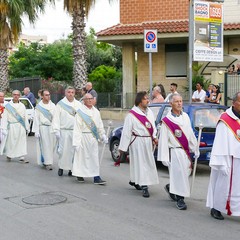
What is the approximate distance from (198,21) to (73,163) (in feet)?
20.7

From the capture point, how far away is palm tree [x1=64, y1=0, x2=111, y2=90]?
74.2ft

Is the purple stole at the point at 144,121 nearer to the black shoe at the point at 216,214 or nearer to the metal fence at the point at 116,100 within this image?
the black shoe at the point at 216,214

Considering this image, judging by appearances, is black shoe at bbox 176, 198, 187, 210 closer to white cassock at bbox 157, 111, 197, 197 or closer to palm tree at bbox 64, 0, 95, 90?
white cassock at bbox 157, 111, 197, 197

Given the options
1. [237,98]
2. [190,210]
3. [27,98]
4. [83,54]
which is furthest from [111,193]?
[83,54]

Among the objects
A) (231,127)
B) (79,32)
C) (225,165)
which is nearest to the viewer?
(225,165)

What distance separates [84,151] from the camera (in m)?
9.76

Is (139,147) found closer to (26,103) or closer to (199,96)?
(199,96)

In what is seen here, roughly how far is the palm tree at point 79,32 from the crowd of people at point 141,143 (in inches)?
422

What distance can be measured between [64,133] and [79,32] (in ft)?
44.2

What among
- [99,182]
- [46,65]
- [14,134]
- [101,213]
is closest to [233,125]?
[101,213]

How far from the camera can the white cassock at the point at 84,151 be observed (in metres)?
9.69

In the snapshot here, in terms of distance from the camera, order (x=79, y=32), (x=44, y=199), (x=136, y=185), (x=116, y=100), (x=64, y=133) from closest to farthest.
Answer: (x=44, y=199) < (x=136, y=185) < (x=64, y=133) < (x=79, y=32) < (x=116, y=100)

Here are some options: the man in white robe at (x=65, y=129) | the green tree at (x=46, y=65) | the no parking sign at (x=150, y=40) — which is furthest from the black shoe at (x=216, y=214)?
the green tree at (x=46, y=65)

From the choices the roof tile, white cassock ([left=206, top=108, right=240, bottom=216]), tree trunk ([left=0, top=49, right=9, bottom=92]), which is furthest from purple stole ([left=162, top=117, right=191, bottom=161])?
tree trunk ([left=0, top=49, right=9, bottom=92])
